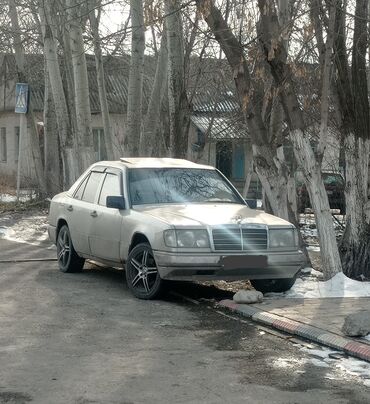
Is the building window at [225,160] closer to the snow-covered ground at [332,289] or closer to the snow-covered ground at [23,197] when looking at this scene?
the snow-covered ground at [23,197]

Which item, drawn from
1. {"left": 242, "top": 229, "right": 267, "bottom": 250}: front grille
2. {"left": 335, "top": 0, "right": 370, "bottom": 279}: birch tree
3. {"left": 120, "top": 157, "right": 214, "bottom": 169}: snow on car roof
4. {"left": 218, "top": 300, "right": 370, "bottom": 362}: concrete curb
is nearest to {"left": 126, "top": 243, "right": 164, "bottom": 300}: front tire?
{"left": 218, "top": 300, "right": 370, "bottom": 362}: concrete curb

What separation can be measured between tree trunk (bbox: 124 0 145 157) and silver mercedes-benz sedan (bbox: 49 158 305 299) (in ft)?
15.3

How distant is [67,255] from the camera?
11148 millimetres

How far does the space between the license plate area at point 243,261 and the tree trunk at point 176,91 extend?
5.07 m

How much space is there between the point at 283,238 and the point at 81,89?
857cm

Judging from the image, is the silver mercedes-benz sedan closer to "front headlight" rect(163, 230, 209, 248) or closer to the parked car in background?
"front headlight" rect(163, 230, 209, 248)

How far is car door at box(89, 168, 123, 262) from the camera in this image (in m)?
9.68

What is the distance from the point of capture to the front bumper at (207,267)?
8.50m

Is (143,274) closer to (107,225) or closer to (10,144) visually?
(107,225)

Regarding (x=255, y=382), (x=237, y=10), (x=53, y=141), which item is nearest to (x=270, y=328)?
(x=255, y=382)

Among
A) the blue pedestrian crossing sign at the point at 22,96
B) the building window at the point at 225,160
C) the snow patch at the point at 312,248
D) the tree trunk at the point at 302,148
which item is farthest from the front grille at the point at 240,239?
the building window at the point at 225,160

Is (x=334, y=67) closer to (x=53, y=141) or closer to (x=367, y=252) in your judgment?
(x=367, y=252)

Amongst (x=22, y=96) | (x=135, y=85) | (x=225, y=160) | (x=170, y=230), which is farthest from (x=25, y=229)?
(x=225, y=160)

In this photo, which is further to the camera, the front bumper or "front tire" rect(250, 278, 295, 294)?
"front tire" rect(250, 278, 295, 294)
